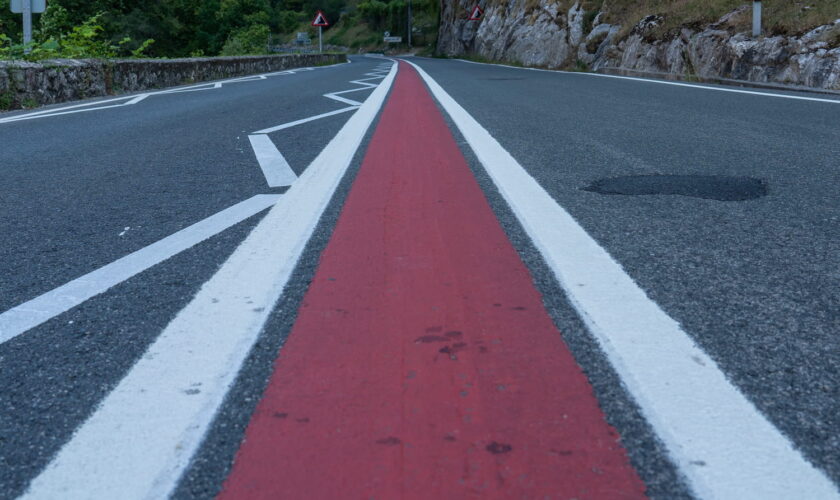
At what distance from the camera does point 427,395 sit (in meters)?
1.64

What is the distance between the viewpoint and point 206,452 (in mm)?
1417

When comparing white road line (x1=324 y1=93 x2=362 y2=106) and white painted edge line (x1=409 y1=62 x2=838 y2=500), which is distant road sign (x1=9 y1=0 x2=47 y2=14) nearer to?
white road line (x1=324 y1=93 x2=362 y2=106)

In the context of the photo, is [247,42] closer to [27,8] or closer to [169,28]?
[169,28]

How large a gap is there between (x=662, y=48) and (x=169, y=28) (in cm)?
3068

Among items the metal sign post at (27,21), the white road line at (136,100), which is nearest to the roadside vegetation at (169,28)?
the metal sign post at (27,21)

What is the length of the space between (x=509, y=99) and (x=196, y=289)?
8.35 m

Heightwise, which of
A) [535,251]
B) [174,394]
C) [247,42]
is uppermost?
[247,42]

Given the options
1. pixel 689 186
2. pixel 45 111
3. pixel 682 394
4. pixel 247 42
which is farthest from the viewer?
pixel 247 42

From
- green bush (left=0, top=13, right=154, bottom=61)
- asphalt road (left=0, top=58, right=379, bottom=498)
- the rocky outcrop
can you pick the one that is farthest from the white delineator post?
asphalt road (left=0, top=58, right=379, bottom=498)

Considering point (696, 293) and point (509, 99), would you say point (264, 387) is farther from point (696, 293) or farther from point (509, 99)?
point (509, 99)

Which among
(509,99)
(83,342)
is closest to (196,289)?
(83,342)

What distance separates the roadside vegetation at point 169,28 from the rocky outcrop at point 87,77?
2.59ft

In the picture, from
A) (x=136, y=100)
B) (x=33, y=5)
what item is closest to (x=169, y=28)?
(x=33, y=5)

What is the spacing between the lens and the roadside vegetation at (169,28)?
53.4 ft
